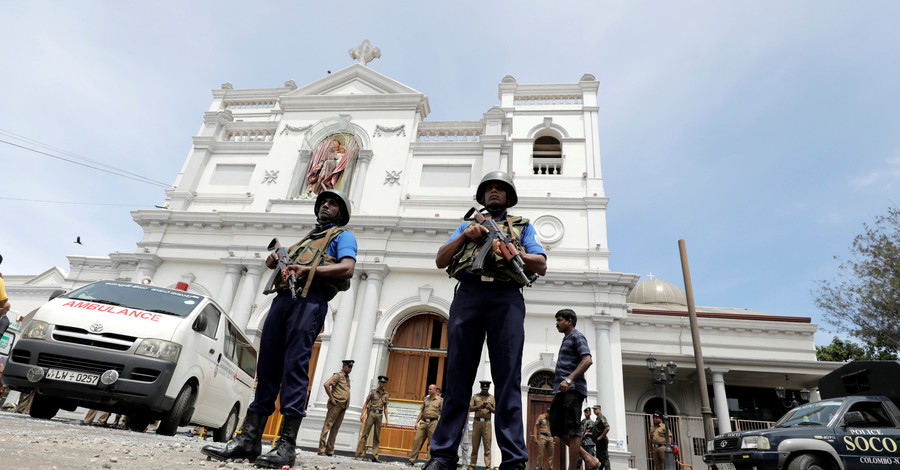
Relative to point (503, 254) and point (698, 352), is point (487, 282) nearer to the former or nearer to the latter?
point (503, 254)

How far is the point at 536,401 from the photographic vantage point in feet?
43.8

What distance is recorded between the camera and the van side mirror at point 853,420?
21.2 feet

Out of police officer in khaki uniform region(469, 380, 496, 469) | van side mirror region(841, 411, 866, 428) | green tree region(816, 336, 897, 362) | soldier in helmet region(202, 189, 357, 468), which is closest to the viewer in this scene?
soldier in helmet region(202, 189, 357, 468)

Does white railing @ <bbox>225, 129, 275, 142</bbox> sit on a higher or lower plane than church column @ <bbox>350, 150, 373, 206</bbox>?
higher

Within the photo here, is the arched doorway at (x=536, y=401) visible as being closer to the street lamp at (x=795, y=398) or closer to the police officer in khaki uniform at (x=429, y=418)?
the police officer in khaki uniform at (x=429, y=418)

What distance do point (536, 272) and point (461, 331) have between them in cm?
66

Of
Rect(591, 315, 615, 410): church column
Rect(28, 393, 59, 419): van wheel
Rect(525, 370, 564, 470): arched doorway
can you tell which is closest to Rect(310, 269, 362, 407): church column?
Rect(525, 370, 564, 470): arched doorway

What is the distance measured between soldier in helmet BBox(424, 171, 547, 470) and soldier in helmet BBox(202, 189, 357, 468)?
0.97 metres

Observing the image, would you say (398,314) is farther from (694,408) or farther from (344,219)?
(694,408)

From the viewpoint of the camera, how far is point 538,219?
16.2 m

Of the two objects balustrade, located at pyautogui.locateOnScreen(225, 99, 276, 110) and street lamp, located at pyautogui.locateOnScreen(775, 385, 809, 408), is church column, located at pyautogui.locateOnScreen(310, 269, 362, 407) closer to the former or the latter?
balustrade, located at pyautogui.locateOnScreen(225, 99, 276, 110)

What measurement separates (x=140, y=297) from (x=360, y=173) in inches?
471

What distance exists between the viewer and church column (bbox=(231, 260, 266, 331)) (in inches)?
569

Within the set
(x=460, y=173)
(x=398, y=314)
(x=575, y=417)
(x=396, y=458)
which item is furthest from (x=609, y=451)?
(x=460, y=173)
